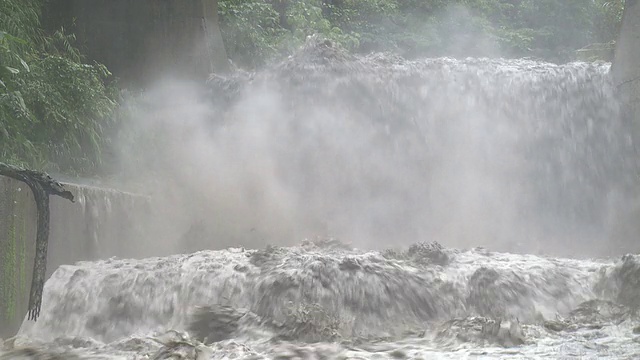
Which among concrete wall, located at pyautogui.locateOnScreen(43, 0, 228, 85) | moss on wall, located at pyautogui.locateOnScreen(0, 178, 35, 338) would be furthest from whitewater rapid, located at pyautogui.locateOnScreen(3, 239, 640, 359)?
concrete wall, located at pyautogui.locateOnScreen(43, 0, 228, 85)

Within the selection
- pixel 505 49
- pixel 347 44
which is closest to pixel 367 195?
pixel 347 44

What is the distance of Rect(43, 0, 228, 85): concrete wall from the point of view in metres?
9.73

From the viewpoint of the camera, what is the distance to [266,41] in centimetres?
1315

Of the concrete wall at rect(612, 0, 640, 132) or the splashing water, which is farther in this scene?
the splashing water

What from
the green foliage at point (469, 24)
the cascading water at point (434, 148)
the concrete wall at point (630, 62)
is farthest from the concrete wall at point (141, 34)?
the concrete wall at point (630, 62)

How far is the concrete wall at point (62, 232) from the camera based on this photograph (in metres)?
4.59

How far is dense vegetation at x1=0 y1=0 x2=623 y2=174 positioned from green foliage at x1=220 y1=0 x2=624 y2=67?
3cm

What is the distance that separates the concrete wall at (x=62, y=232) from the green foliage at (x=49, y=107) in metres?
0.70

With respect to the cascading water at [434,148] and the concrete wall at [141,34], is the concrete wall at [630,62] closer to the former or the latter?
the cascading water at [434,148]

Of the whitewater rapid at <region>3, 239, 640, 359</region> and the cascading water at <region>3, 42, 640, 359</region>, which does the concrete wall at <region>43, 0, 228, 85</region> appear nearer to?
the cascading water at <region>3, 42, 640, 359</region>

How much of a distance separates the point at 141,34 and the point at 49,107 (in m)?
3.45

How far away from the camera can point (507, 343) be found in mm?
4273

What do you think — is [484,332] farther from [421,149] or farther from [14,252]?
[421,149]

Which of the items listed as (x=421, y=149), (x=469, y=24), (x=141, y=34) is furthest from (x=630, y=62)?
(x=469, y=24)
